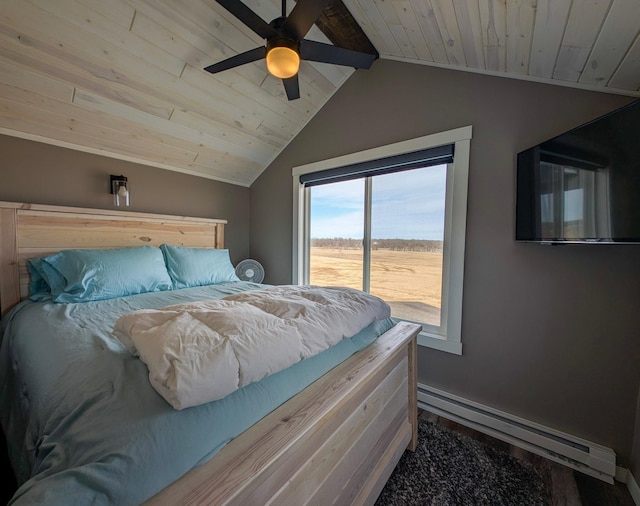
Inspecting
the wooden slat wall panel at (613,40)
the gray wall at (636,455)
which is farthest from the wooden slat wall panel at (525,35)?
the gray wall at (636,455)

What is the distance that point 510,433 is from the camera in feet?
5.44

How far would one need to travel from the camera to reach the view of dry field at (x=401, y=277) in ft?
6.79

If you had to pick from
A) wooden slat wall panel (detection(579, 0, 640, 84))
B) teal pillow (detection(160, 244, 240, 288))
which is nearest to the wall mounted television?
wooden slat wall panel (detection(579, 0, 640, 84))

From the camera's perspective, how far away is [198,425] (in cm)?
62

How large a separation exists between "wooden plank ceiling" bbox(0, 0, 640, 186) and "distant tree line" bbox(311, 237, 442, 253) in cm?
117

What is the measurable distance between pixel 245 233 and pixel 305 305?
250 cm

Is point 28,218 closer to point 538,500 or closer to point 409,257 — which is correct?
point 409,257

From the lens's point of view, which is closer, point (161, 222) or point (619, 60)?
point (619, 60)

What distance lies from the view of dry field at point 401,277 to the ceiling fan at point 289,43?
142 centimetres

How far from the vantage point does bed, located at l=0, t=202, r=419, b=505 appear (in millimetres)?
532

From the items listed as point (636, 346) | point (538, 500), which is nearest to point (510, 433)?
point (538, 500)

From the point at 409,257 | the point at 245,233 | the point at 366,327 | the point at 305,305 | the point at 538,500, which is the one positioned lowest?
the point at 538,500

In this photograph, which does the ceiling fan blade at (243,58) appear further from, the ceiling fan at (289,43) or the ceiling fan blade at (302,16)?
the ceiling fan blade at (302,16)

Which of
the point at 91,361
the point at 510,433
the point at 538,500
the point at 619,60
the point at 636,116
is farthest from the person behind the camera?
the point at 510,433
